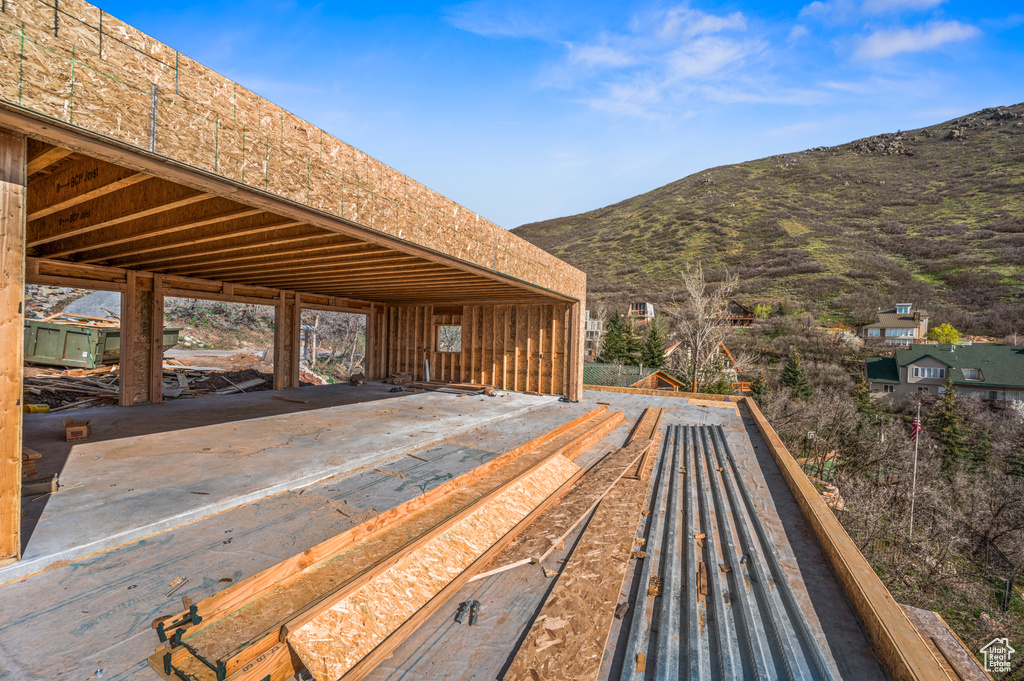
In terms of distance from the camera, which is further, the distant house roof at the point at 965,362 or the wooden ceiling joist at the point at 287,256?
the distant house roof at the point at 965,362

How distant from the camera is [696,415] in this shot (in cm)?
1009

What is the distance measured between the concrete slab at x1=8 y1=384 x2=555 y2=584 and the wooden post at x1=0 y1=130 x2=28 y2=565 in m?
0.71

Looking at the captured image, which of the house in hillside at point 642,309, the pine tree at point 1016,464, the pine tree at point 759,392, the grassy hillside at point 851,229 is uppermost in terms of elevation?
the grassy hillside at point 851,229

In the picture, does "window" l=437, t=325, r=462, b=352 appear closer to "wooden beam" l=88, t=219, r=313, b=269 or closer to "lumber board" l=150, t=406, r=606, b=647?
"wooden beam" l=88, t=219, r=313, b=269

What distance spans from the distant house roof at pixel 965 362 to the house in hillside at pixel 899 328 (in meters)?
5.69

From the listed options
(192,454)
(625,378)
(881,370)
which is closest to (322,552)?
(192,454)

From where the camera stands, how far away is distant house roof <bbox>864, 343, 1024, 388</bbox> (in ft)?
87.7

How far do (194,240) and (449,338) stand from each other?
8723mm

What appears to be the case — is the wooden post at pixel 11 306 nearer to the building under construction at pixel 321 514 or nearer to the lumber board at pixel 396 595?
the building under construction at pixel 321 514

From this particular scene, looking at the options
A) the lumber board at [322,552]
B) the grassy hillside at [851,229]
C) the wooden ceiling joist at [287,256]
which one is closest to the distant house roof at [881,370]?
the grassy hillside at [851,229]

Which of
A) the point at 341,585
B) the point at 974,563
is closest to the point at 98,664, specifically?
the point at 341,585

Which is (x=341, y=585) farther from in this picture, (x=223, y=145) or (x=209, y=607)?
(x=223, y=145)

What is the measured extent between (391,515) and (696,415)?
8.70 meters

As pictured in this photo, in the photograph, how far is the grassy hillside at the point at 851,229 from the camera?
46.2 meters
